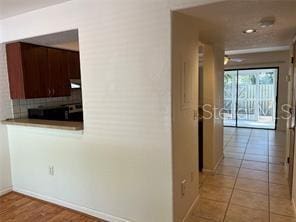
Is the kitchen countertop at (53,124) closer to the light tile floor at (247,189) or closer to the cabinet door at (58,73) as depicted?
the cabinet door at (58,73)

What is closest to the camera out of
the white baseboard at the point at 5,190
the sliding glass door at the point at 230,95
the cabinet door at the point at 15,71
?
the cabinet door at the point at 15,71

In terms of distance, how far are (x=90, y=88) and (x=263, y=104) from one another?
22.0 feet

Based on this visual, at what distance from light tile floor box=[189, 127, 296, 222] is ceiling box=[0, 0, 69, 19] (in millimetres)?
2917

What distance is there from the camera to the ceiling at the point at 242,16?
1904mm

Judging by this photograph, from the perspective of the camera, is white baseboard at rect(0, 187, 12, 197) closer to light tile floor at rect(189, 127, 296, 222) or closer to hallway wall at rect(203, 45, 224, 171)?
light tile floor at rect(189, 127, 296, 222)

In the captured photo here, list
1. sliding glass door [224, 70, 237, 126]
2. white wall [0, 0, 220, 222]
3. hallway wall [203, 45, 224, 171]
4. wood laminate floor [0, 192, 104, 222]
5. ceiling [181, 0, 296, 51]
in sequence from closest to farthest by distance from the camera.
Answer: ceiling [181, 0, 296, 51] < white wall [0, 0, 220, 222] < wood laminate floor [0, 192, 104, 222] < hallway wall [203, 45, 224, 171] < sliding glass door [224, 70, 237, 126]

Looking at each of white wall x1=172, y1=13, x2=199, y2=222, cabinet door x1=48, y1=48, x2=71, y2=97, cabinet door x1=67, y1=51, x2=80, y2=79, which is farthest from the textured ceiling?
white wall x1=172, y1=13, x2=199, y2=222

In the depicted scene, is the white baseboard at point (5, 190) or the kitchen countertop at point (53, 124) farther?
the white baseboard at point (5, 190)

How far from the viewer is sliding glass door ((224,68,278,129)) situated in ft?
23.8

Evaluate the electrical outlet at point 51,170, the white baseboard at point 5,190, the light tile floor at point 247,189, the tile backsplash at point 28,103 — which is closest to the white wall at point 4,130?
the white baseboard at point 5,190

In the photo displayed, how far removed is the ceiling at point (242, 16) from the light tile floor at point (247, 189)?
2.16m

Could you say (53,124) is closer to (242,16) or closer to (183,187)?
(183,187)

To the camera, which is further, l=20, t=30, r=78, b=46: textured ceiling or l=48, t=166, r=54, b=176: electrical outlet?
l=48, t=166, r=54, b=176: electrical outlet

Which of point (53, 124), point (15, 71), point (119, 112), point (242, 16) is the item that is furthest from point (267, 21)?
point (15, 71)
